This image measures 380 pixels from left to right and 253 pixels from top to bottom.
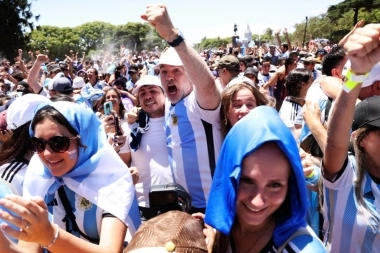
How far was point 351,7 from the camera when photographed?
3869cm

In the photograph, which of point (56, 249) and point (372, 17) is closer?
point (56, 249)

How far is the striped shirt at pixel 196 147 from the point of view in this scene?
8.46ft

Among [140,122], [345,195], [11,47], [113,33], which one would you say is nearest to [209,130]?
[140,122]

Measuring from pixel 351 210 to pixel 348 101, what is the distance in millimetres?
561

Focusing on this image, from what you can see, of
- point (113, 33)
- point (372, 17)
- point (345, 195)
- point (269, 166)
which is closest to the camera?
point (269, 166)

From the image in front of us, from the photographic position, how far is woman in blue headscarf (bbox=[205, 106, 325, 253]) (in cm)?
134

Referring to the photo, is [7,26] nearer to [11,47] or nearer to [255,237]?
[11,47]

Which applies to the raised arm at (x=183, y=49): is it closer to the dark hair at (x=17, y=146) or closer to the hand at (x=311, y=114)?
the hand at (x=311, y=114)

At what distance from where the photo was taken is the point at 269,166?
1.36m

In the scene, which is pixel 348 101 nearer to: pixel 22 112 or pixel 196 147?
pixel 196 147

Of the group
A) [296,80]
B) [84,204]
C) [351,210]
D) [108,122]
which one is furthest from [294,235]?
[296,80]

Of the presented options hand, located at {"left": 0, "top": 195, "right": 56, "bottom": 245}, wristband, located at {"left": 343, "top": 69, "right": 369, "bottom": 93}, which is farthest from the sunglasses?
wristband, located at {"left": 343, "top": 69, "right": 369, "bottom": 93}

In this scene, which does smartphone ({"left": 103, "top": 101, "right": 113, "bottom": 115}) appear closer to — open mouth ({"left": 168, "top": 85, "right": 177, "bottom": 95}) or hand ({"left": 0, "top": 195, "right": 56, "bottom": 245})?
open mouth ({"left": 168, "top": 85, "right": 177, "bottom": 95})

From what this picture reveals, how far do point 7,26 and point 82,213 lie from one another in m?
37.4
